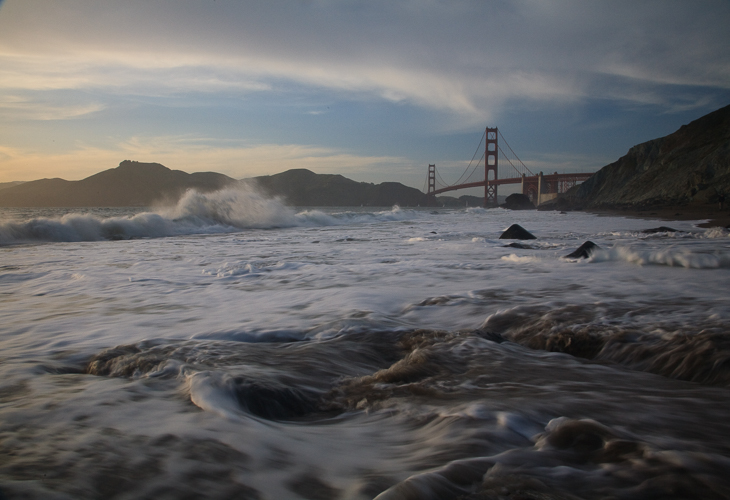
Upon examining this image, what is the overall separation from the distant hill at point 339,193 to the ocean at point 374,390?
80.0 meters

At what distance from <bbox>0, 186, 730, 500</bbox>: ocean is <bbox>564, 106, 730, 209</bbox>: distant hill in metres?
22.8

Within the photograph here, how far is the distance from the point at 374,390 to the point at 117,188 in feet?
261

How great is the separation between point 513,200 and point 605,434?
54131 mm

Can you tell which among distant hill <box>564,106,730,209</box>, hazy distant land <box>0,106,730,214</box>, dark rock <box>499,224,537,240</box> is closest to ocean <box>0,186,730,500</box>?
dark rock <box>499,224,537,240</box>

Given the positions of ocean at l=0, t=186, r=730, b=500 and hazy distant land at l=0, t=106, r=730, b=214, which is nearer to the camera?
ocean at l=0, t=186, r=730, b=500

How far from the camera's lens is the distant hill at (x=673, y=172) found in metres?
22.0

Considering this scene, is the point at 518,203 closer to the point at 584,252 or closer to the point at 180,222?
the point at 180,222

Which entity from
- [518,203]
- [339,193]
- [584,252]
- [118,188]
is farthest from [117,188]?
[584,252]

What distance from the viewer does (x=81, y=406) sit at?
1.49 metres

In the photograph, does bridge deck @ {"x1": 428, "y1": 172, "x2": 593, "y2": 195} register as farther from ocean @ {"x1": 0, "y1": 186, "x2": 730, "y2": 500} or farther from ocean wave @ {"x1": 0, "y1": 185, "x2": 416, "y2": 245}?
ocean @ {"x1": 0, "y1": 186, "x2": 730, "y2": 500}

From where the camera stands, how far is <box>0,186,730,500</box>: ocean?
1.05 meters

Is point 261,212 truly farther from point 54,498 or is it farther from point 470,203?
point 470,203

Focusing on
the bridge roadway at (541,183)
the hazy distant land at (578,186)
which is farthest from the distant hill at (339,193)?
the bridge roadway at (541,183)

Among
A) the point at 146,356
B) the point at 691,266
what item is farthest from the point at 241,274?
the point at 691,266
